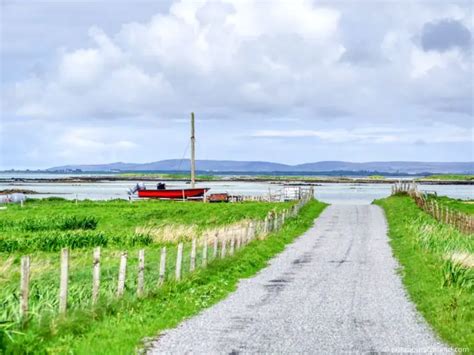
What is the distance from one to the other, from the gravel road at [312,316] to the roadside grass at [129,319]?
42cm

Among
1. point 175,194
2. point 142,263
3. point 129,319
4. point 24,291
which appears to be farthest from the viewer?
point 175,194

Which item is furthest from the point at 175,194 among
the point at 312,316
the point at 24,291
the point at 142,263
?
the point at 24,291

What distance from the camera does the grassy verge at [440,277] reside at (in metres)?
14.9

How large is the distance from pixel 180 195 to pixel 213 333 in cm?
6743

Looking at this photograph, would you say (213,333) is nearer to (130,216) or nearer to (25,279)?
→ (25,279)

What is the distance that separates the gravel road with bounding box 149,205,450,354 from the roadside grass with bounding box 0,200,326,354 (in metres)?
0.42

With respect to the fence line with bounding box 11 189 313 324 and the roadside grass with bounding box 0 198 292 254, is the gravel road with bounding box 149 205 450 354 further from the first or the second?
the roadside grass with bounding box 0 198 292 254

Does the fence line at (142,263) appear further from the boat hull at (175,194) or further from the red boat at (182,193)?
the boat hull at (175,194)

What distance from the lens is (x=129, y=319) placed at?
15.0m

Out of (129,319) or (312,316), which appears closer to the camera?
(129,319)

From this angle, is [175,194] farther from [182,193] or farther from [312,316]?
[312,316]

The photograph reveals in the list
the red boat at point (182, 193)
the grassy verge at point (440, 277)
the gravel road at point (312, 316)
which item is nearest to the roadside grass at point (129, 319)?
the gravel road at point (312, 316)

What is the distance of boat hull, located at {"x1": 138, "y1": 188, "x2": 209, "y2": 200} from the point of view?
Result: 80875 mm

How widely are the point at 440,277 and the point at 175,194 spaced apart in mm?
61707
